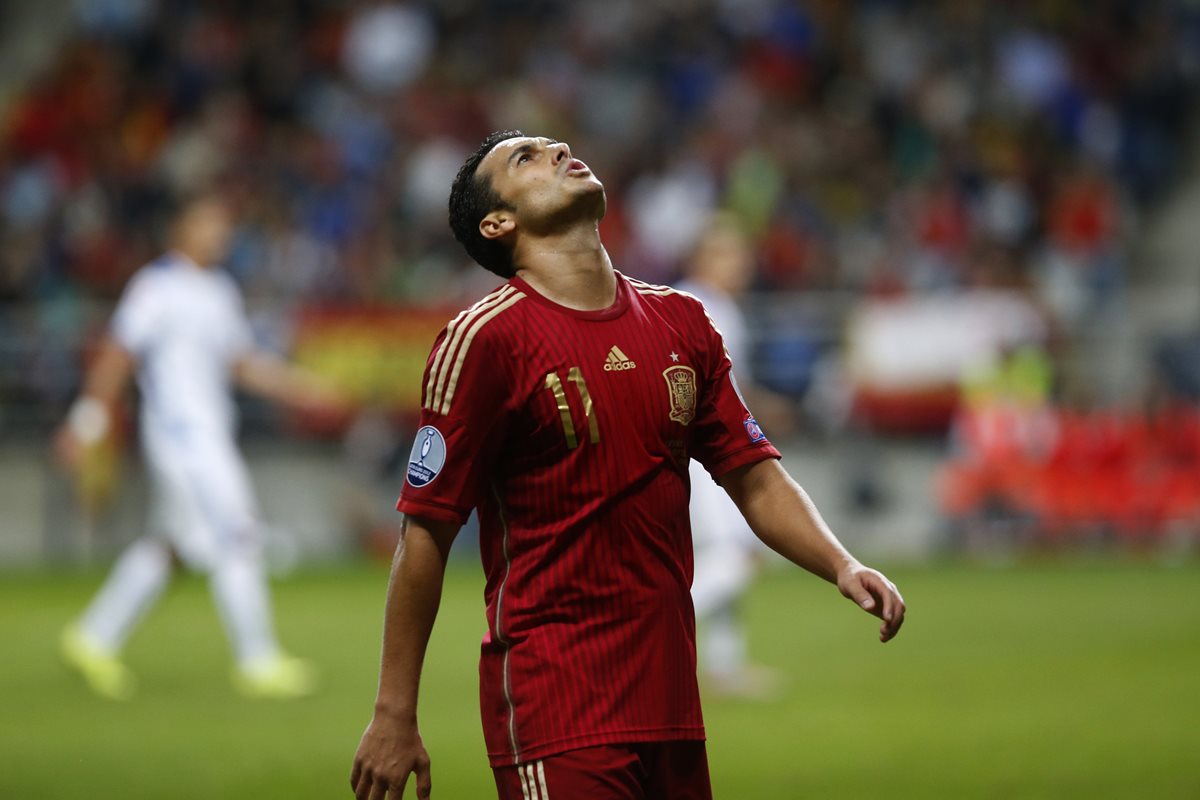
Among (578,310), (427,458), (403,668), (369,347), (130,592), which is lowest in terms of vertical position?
(403,668)

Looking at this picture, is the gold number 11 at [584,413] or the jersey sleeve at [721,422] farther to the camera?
the jersey sleeve at [721,422]

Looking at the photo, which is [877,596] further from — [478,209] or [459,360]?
[478,209]

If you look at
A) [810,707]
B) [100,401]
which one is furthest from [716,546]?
[100,401]

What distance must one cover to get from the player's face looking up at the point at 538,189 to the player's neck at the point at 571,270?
4 cm

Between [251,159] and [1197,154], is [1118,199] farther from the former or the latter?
[251,159]

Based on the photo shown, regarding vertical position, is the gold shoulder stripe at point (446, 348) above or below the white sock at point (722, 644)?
below

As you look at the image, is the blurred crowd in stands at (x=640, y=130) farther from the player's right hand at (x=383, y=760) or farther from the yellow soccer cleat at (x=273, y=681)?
the player's right hand at (x=383, y=760)

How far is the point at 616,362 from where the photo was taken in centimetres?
408

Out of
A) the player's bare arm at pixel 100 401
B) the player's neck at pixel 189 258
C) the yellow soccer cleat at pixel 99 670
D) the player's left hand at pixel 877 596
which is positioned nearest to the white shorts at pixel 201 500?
the player's bare arm at pixel 100 401

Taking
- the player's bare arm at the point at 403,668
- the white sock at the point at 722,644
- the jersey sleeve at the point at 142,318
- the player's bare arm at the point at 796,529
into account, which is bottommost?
the player's bare arm at the point at 403,668

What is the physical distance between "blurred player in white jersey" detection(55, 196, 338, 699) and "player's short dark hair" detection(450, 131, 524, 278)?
23.0ft

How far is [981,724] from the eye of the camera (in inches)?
363

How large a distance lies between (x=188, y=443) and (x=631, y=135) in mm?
12334

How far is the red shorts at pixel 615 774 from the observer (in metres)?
3.91
